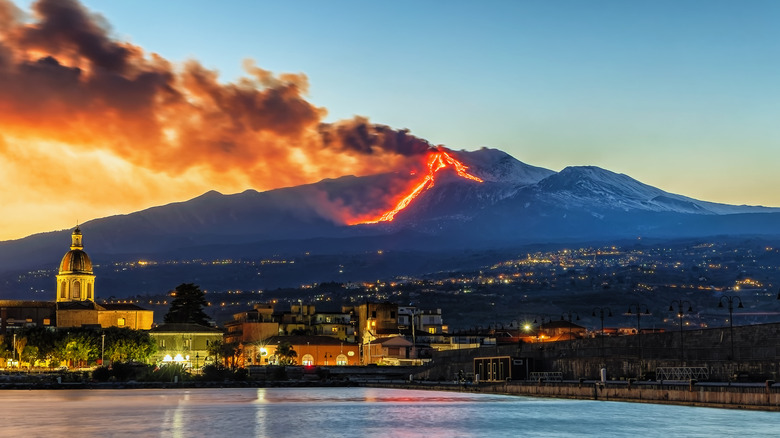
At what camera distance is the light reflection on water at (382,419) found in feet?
182

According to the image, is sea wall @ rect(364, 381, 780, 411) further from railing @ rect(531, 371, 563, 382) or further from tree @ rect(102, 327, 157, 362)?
tree @ rect(102, 327, 157, 362)

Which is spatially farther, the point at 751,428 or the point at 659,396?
the point at 659,396

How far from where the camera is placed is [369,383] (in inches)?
5659

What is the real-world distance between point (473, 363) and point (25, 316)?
357 feet

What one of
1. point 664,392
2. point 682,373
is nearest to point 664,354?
point 682,373

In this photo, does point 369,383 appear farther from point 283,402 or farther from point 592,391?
point 592,391

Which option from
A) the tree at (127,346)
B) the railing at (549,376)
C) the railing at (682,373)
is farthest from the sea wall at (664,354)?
the tree at (127,346)

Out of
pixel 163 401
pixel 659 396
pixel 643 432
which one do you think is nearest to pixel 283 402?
pixel 163 401

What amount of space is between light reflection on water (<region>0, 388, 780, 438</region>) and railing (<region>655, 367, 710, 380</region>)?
5669 millimetres

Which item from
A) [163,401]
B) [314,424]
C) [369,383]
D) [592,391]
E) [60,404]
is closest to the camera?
[314,424]

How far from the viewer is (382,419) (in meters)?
68.2

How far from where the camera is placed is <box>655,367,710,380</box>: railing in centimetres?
7606

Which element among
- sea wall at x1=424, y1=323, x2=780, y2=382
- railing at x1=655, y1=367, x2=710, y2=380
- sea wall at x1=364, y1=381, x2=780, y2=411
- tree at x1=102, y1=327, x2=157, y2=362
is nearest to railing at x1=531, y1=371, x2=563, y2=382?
sea wall at x1=424, y1=323, x2=780, y2=382

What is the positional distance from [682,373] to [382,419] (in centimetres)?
2547
